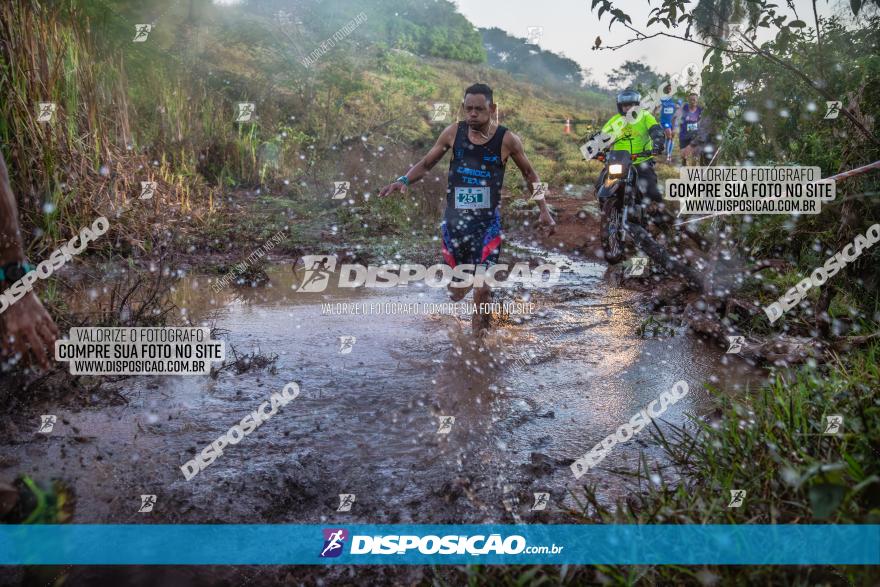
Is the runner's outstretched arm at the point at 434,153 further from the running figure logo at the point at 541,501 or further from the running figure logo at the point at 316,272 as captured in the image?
the running figure logo at the point at 541,501

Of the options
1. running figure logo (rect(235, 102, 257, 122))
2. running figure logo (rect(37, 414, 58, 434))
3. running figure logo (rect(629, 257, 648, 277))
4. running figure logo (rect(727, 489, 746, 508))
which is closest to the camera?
running figure logo (rect(727, 489, 746, 508))

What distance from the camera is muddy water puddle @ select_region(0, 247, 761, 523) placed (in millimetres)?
2906

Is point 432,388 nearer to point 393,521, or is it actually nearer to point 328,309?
point 393,521

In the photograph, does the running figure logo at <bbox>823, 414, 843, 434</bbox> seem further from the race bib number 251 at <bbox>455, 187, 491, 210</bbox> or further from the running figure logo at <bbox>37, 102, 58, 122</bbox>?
the running figure logo at <bbox>37, 102, 58, 122</bbox>

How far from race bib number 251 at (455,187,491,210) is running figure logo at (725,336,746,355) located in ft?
7.75

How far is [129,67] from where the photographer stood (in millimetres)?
9914

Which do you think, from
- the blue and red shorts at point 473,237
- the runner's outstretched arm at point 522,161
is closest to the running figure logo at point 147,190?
the blue and red shorts at point 473,237

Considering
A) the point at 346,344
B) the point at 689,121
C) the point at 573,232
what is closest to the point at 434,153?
the point at 346,344

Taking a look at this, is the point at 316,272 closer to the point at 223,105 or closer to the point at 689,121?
the point at 223,105

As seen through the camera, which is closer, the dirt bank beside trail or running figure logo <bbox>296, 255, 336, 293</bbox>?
running figure logo <bbox>296, 255, 336, 293</bbox>

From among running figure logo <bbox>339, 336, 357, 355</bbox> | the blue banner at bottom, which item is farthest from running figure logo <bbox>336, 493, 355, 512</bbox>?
running figure logo <bbox>339, 336, 357, 355</bbox>

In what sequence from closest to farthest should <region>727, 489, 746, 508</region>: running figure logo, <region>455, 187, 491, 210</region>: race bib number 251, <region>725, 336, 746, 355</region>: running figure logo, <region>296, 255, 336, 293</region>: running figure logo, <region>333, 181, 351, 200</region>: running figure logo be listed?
<region>727, 489, 746, 508</region>: running figure logo
<region>725, 336, 746, 355</region>: running figure logo
<region>455, 187, 491, 210</region>: race bib number 251
<region>296, 255, 336, 293</region>: running figure logo
<region>333, 181, 351, 200</region>: running figure logo

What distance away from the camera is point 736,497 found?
2.28 m

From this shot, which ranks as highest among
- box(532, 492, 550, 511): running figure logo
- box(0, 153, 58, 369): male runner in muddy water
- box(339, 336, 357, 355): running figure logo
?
box(0, 153, 58, 369): male runner in muddy water
